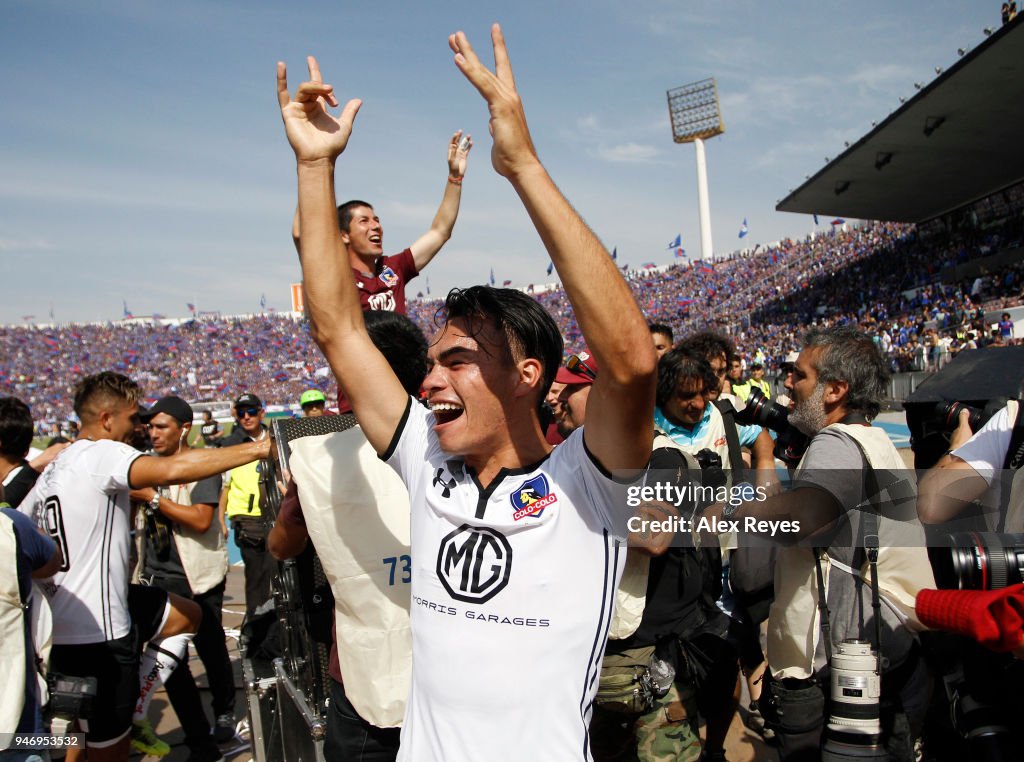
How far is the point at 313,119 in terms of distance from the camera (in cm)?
195

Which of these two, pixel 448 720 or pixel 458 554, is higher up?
pixel 458 554

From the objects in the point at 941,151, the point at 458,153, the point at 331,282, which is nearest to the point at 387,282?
the point at 458,153

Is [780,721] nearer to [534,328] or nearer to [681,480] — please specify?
[681,480]

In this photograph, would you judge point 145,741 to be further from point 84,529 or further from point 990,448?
point 990,448

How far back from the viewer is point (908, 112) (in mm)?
21625

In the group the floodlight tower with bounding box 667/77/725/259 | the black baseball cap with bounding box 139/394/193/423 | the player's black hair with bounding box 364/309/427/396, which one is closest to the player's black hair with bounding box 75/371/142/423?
the black baseball cap with bounding box 139/394/193/423

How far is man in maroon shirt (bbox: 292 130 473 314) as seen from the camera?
3373 millimetres

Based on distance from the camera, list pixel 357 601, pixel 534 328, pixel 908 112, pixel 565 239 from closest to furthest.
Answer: pixel 565 239 < pixel 534 328 < pixel 357 601 < pixel 908 112

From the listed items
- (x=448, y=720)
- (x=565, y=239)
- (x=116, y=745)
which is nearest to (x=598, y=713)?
(x=448, y=720)

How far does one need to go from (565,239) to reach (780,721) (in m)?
2.19

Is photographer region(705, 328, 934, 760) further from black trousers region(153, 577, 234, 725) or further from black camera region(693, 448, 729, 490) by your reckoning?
black trousers region(153, 577, 234, 725)

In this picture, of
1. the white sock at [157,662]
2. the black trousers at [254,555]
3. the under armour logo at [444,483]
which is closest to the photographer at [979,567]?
the under armour logo at [444,483]

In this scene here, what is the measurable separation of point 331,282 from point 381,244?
5.79 feet

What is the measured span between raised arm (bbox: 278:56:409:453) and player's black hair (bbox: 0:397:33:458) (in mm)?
2790
